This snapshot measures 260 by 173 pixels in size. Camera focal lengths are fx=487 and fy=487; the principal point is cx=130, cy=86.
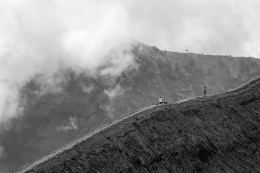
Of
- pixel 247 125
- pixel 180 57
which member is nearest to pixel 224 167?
pixel 247 125

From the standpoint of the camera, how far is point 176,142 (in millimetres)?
45625

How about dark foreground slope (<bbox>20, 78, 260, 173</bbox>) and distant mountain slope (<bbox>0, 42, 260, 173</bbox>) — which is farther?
distant mountain slope (<bbox>0, 42, 260, 173</bbox>)

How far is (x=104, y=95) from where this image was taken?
150 metres

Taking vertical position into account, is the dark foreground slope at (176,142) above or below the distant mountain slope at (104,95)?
below

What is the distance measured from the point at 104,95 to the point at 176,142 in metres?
105

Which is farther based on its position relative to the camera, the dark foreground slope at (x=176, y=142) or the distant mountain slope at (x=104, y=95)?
the distant mountain slope at (x=104, y=95)

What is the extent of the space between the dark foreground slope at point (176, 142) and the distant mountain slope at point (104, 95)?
273 feet

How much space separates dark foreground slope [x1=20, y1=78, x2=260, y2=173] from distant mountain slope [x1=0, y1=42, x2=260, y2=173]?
83.2 meters

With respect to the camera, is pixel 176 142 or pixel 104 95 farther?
pixel 104 95

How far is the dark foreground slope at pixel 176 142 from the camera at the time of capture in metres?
39.5

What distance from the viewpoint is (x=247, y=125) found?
54.7m

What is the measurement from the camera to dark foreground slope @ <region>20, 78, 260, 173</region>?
39469 mm

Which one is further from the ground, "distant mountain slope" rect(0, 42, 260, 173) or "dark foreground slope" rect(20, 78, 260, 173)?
"distant mountain slope" rect(0, 42, 260, 173)

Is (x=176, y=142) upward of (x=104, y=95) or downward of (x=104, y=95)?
downward
